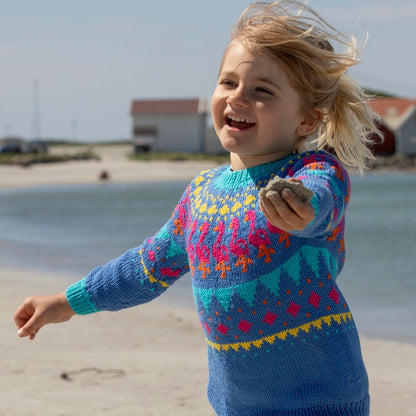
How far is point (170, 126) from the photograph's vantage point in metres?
61.6

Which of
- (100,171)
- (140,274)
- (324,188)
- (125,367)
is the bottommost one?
(100,171)

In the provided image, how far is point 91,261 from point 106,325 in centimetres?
501

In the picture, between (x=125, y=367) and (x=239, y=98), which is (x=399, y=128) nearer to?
(x=125, y=367)

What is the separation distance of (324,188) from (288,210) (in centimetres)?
19

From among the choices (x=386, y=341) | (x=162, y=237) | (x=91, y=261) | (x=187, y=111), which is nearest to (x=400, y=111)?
(x=187, y=111)

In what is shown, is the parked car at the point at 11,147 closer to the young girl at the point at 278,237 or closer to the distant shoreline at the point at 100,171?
the distant shoreline at the point at 100,171

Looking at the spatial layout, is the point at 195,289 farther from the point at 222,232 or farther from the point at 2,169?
the point at 2,169

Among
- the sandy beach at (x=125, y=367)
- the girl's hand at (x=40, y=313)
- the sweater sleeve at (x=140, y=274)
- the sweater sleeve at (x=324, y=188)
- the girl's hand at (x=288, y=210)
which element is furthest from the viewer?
the sandy beach at (x=125, y=367)

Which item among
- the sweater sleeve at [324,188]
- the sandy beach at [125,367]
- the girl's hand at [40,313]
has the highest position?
the sweater sleeve at [324,188]

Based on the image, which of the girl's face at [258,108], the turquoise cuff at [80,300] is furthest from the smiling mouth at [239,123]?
the turquoise cuff at [80,300]

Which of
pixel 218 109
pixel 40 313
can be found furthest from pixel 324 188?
pixel 40 313

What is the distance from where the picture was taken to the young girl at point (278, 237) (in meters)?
2.09

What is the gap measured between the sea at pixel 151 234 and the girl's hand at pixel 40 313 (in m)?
4.44

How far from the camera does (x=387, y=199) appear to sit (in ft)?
102
